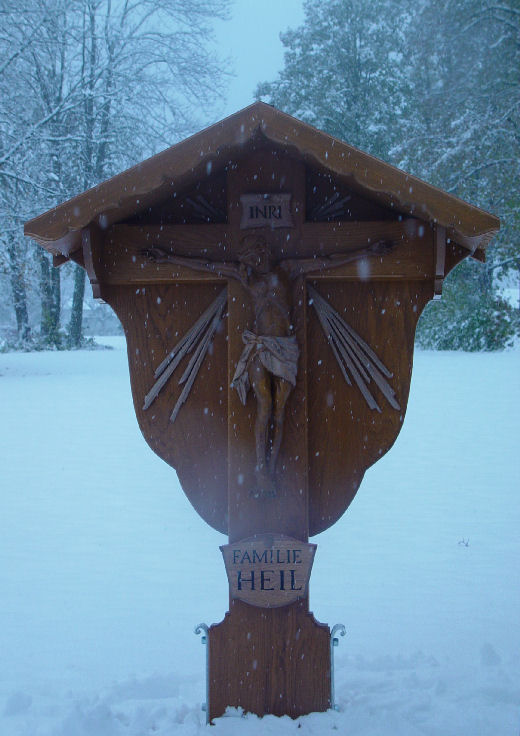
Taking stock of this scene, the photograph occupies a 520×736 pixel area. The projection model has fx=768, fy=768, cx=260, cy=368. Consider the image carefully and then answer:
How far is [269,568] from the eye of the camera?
3.04 m

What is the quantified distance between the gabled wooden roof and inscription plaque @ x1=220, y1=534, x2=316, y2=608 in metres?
1.36

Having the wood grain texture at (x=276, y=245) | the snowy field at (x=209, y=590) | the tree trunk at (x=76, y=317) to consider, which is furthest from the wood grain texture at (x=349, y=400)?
the tree trunk at (x=76, y=317)

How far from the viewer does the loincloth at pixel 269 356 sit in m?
2.94

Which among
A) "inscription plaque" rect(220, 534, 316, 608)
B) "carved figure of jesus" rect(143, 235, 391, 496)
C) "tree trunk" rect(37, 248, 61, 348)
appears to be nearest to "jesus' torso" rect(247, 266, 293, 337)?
"carved figure of jesus" rect(143, 235, 391, 496)

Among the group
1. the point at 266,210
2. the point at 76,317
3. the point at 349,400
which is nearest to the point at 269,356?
the point at 349,400

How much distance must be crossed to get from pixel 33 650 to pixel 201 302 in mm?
2107

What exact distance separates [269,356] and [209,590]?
226cm

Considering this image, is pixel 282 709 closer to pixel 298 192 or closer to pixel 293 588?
pixel 293 588

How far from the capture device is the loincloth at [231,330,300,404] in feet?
9.63

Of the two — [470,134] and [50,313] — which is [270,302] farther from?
[50,313]

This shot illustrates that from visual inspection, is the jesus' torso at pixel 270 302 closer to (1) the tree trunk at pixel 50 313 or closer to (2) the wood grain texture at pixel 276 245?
(2) the wood grain texture at pixel 276 245

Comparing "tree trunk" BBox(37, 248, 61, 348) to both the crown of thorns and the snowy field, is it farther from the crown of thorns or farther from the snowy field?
the crown of thorns

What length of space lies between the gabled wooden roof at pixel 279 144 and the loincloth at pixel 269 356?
25.8 inches

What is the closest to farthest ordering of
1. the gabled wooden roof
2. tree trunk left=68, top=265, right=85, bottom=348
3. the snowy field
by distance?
the gabled wooden roof
the snowy field
tree trunk left=68, top=265, right=85, bottom=348
